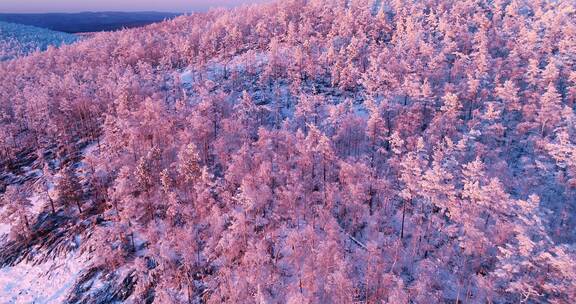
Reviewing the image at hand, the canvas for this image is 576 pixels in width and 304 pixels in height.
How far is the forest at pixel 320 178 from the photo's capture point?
39844 mm

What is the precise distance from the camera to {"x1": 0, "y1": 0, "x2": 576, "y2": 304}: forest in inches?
1569

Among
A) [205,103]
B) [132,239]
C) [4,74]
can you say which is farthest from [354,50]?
[4,74]

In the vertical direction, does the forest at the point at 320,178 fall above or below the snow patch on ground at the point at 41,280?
above

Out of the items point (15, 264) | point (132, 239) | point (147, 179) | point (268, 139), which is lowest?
point (15, 264)

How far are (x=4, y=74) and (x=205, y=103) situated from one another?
100105mm

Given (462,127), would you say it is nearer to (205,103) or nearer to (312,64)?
(312,64)

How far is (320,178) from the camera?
54062mm

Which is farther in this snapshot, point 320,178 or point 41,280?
point 320,178

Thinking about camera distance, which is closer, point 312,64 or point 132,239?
point 132,239

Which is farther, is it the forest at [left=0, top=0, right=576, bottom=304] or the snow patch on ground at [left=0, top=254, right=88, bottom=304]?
the snow patch on ground at [left=0, top=254, right=88, bottom=304]

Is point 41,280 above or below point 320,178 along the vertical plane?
below

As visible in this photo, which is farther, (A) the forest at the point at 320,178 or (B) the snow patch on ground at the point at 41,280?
(B) the snow patch on ground at the point at 41,280

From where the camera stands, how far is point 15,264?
53.0 metres

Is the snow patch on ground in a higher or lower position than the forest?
lower
